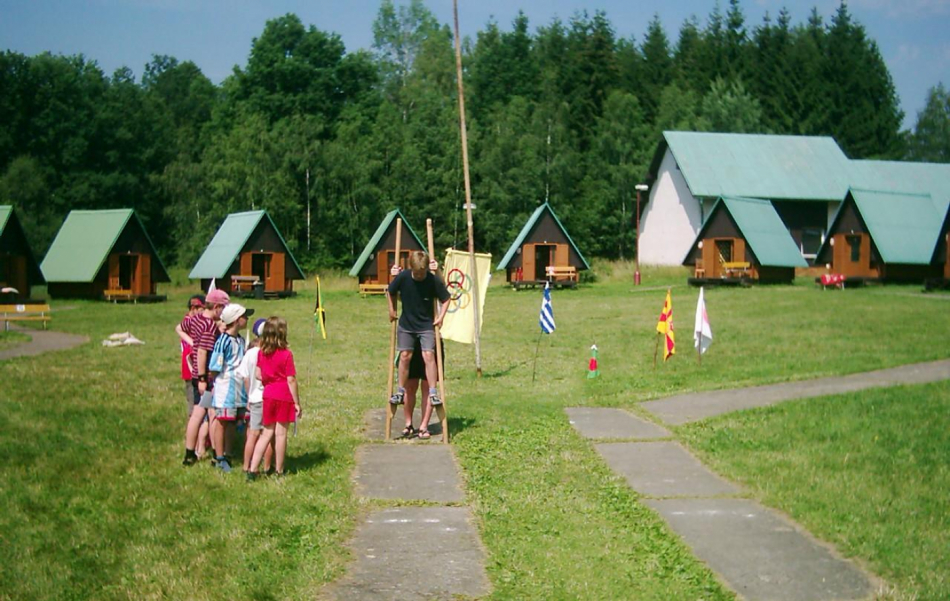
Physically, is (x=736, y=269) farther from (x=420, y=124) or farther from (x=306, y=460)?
(x=306, y=460)

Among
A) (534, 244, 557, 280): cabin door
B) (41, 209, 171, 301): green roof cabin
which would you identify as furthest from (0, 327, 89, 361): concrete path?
(534, 244, 557, 280): cabin door

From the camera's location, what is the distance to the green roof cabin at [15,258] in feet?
157

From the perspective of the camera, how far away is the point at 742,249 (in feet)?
161

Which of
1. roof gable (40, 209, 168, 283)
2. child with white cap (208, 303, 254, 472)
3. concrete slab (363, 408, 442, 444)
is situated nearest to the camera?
child with white cap (208, 303, 254, 472)

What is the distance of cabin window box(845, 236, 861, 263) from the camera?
48125 mm

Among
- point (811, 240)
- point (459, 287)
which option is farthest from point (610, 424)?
point (811, 240)

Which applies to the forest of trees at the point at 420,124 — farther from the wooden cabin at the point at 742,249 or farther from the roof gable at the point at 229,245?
the wooden cabin at the point at 742,249

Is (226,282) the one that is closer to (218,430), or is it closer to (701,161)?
(701,161)

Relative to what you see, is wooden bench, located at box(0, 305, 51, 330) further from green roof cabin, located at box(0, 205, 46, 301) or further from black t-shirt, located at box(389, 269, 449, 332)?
black t-shirt, located at box(389, 269, 449, 332)

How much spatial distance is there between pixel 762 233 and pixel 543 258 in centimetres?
1124

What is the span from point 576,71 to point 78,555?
83.9 metres

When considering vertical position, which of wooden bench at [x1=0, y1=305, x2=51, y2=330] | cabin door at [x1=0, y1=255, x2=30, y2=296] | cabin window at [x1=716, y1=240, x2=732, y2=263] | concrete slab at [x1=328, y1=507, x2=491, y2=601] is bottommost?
concrete slab at [x1=328, y1=507, x2=491, y2=601]

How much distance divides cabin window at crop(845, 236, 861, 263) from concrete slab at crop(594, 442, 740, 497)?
127ft

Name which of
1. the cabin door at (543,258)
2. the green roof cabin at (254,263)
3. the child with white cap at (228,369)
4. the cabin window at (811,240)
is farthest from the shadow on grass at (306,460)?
the cabin window at (811,240)
